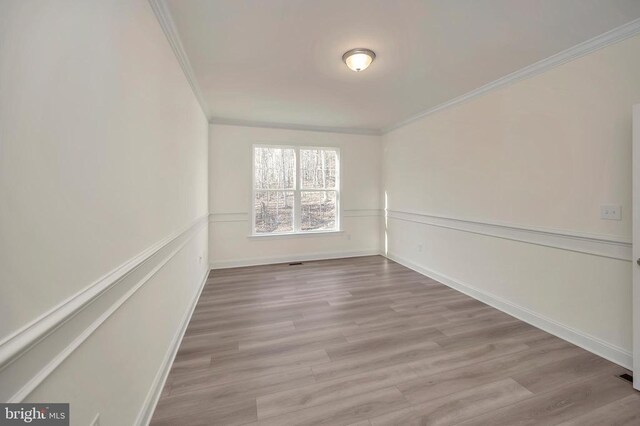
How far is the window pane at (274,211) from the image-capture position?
488 centimetres

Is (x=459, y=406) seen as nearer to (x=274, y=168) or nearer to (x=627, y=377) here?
(x=627, y=377)

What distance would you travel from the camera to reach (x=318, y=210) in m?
5.21

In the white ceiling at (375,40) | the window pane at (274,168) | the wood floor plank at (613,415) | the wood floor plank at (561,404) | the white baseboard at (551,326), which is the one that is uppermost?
the white ceiling at (375,40)

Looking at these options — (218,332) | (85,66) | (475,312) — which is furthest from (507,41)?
(218,332)

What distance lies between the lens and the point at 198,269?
3395 mm

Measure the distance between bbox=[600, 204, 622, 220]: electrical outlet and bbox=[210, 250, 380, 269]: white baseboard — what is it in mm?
3632

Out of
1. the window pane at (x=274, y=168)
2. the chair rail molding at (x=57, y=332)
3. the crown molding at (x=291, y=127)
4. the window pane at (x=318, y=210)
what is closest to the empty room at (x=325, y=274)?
the chair rail molding at (x=57, y=332)

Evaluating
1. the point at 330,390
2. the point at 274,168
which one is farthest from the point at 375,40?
the point at 274,168

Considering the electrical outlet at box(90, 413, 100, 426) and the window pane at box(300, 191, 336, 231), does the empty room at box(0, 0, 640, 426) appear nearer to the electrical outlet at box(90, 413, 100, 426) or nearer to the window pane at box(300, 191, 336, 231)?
the electrical outlet at box(90, 413, 100, 426)

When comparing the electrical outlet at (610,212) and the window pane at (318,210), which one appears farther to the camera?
the window pane at (318,210)

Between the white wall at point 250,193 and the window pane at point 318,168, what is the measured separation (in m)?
0.18

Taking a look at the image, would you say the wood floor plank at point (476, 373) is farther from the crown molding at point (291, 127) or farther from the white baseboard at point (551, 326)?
the crown molding at point (291, 127)

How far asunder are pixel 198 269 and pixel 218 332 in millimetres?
1159

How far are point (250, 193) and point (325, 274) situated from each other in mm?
1948
